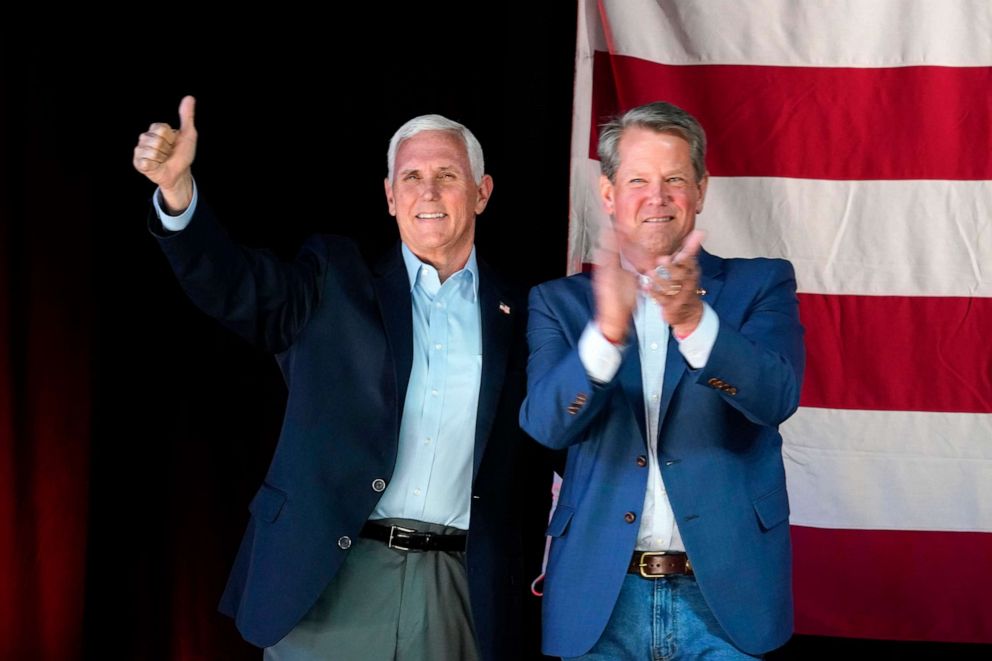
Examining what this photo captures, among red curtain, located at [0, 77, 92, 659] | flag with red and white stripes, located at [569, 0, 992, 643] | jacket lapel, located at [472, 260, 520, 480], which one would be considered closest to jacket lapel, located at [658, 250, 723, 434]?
jacket lapel, located at [472, 260, 520, 480]

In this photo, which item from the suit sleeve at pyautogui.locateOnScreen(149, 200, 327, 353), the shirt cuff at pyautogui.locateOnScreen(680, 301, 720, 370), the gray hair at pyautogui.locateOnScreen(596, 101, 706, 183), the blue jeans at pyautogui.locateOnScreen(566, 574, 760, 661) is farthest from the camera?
the suit sleeve at pyautogui.locateOnScreen(149, 200, 327, 353)

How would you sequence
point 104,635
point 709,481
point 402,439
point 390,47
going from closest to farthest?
point 709,481, point 402,439, point 104,635, point 390,47

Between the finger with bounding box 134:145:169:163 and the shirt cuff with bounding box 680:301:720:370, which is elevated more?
the finger with bounding box 134:145:169:163

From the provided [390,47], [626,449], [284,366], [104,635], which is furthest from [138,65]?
[626,449]

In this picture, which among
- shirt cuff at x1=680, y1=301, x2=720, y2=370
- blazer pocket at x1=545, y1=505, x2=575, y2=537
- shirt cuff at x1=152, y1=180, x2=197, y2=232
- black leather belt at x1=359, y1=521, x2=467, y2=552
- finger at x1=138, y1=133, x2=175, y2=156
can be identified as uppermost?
finger at x1=138, y1=133, x2=175, y2=156

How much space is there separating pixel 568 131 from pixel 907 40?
0.93m

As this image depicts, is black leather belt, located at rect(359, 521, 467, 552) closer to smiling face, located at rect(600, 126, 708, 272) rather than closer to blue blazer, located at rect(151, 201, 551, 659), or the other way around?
blue blazer, located at rect(151, 201, 551, 659)

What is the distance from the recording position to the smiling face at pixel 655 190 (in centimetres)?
203

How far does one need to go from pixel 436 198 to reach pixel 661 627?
101 cm

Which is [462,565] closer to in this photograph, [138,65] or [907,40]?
[138,65]

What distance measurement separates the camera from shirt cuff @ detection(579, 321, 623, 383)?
187 cm

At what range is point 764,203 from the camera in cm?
318

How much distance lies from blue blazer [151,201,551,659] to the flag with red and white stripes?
864 mm

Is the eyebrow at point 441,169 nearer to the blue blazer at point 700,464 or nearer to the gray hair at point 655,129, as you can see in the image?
the gray hair at point 655,129
